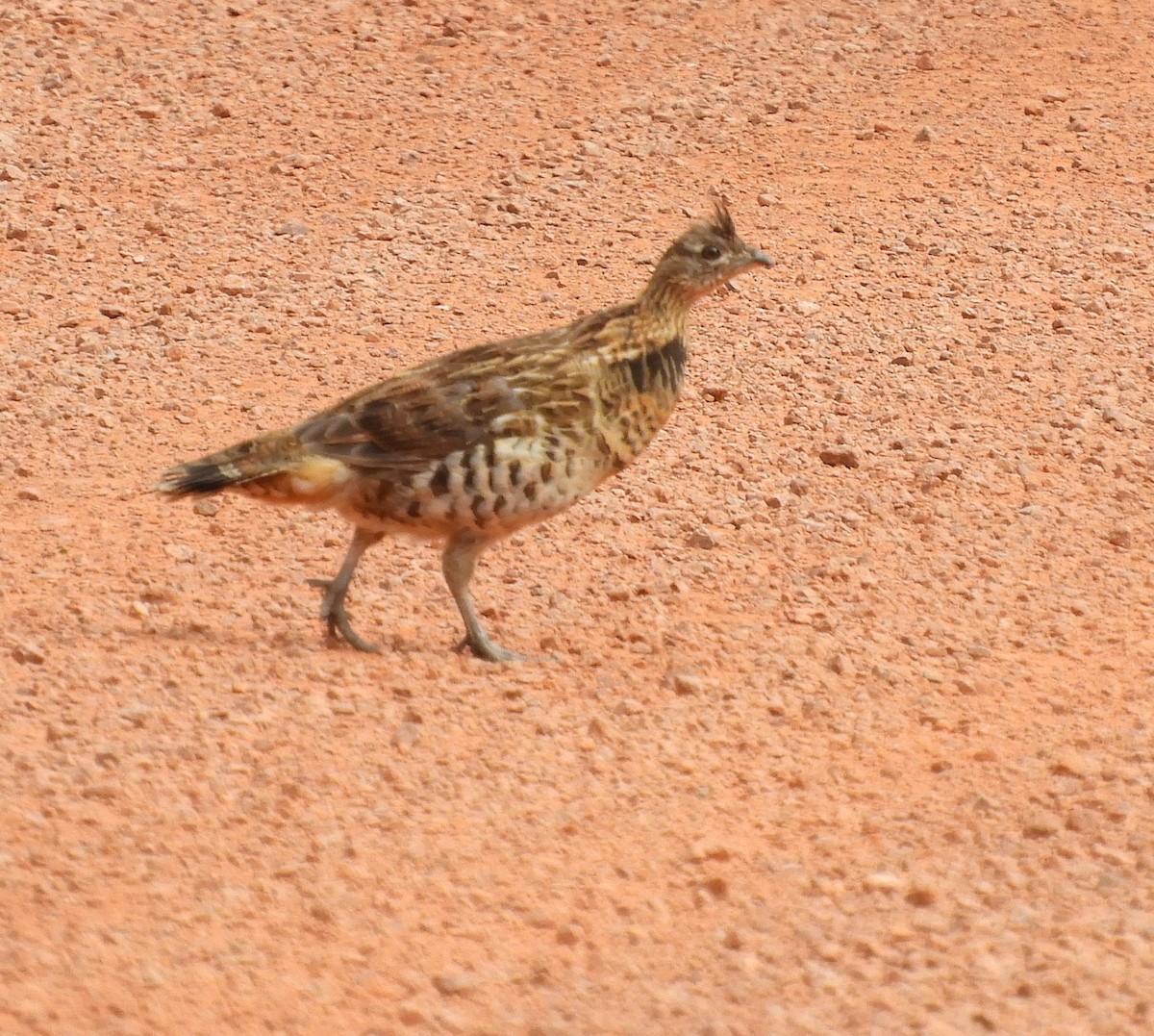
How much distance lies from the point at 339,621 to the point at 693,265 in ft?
6.92

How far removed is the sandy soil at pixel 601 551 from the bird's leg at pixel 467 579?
0.12 m

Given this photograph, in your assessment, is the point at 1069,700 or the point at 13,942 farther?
the point at 1069,700

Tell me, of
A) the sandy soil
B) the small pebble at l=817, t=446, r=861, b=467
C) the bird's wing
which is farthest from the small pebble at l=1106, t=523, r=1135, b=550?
the bird's wing

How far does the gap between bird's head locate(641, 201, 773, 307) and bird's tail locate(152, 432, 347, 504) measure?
1625 millimetres

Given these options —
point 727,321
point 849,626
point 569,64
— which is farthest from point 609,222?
point 849,626

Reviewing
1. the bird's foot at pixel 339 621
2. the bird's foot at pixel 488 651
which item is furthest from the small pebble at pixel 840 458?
the bird's foot at pixel 339 621

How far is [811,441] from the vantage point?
376 inches

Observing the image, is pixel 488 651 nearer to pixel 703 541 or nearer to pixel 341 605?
pixel 341 605

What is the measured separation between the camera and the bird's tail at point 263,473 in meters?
7.04

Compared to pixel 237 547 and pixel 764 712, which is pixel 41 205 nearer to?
pixel 237 547

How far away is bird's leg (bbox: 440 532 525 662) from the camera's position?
732 cm

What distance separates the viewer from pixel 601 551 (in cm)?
855

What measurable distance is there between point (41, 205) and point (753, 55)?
560 centimetres

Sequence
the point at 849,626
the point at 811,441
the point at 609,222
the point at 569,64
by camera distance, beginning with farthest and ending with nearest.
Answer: the point at 569,64 → the point at 609,222 → the point at 811,441 → the point at 849,626
